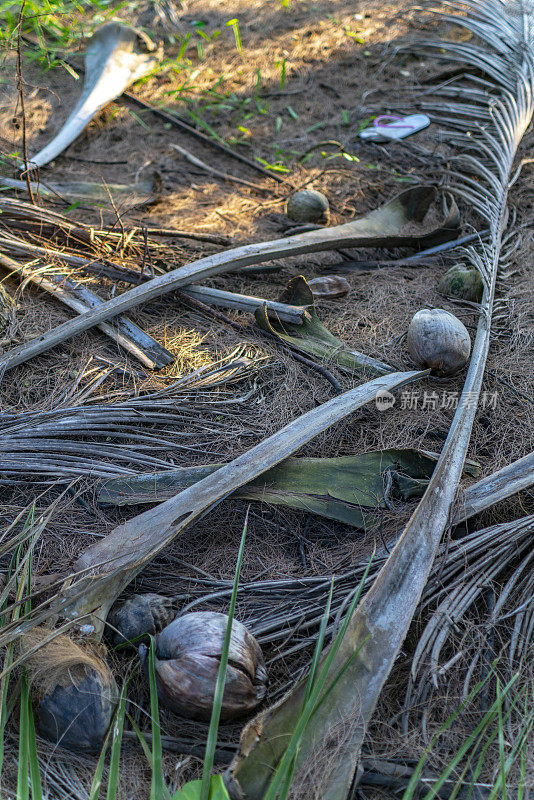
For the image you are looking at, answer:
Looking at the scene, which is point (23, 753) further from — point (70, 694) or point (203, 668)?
point (203, 668)

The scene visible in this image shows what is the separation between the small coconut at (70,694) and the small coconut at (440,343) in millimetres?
1570

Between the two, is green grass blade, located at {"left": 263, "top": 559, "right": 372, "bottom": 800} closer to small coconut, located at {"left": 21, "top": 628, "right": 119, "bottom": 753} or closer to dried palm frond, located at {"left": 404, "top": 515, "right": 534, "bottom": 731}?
dried palm frond, located at {"left": 404, "top": 515, "right": 534, "bottom": 731}

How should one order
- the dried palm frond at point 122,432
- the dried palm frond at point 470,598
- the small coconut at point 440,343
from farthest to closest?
the small coconut at point 440,343 < the dried palm frond at point 122,432 < the dried palm frond at point 470,598

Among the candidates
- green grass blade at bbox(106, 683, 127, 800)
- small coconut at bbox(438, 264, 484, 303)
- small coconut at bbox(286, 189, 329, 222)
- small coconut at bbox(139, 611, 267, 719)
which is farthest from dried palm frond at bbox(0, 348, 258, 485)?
small coconut at bbox(286, 189, 329, 222)

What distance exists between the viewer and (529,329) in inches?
103

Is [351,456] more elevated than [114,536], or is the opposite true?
[114,536]

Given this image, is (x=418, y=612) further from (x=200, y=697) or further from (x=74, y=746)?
(x=74, y=746)

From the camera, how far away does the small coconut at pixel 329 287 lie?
2.87m

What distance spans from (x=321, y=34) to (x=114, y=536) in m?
5.00

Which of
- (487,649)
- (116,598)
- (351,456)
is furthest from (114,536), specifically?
(487,649)

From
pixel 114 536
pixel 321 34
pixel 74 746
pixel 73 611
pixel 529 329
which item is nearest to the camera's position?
pixel 74 746

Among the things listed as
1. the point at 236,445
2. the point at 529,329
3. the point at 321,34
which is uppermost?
the point at 321,34

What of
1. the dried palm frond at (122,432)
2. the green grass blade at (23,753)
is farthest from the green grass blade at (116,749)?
the dried palm frond at (122,432)

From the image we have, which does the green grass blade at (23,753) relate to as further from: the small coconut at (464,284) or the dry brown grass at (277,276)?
the small coconut at (464,284)
